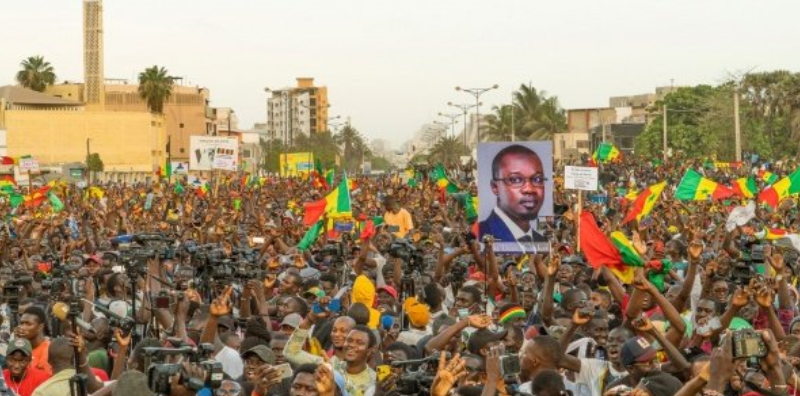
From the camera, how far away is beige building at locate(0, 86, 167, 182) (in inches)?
3716

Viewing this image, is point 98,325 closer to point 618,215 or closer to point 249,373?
point 249,373

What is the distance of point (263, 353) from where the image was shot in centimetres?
957

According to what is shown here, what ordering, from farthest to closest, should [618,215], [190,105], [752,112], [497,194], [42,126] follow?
[190,105] < [42,126] < [752,112] < [618,215] < [497,194]

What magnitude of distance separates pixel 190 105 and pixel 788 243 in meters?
107

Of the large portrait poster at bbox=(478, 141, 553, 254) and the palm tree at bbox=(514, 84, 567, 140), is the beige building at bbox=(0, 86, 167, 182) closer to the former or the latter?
the palm tree at bbox=(514, 84, 567, 140)

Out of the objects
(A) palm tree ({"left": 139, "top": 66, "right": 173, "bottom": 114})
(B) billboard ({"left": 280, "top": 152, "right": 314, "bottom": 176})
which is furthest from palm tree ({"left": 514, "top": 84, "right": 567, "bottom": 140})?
(B) billboard ({"left": 280, "top": 152, "right": 314, "bottom": 176})

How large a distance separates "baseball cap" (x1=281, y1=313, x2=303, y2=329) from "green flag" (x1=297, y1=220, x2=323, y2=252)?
763 centimetres

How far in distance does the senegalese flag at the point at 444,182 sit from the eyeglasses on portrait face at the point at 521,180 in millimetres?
12580

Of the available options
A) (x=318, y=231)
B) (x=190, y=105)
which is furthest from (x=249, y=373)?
(x=190, y=105)

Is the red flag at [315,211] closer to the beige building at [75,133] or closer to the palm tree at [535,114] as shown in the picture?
the beige building at [75,133]

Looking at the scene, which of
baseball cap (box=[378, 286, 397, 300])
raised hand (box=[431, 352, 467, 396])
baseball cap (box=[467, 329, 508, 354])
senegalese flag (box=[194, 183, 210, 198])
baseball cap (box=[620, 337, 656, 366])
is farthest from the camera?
senegalese flag (box=[194, 183, 210, 198])

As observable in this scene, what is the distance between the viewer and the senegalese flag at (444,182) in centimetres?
3244

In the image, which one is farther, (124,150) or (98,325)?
(124,150)

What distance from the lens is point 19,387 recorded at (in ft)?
32.6
